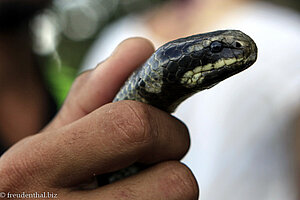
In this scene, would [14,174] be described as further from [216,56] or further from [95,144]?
[216,56]

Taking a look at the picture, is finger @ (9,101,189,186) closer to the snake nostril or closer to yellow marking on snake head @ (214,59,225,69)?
yellow marking on snake head @ (214,59,225,69)

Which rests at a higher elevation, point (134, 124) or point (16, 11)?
point (16, 11)

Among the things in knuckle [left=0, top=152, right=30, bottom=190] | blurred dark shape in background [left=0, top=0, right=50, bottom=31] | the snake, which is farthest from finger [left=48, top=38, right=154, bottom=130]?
blurred dark shape in background [left=0, top=0, right=50, bottom=31]

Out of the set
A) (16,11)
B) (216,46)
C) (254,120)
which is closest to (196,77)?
(216,46)

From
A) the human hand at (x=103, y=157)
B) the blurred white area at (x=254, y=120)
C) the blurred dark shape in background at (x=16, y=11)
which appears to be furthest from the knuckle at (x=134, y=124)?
the blurred dark shape in background at (x=16, y=11)

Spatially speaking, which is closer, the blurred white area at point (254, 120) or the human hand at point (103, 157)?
the human hand at point (103, 157)

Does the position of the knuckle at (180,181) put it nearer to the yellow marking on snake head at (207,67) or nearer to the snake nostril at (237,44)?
the yellow marking on snake head at (207,67)

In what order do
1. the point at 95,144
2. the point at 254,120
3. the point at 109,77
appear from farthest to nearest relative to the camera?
the point at 254,120, the point at 109,77, the point at 95,144
